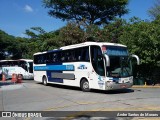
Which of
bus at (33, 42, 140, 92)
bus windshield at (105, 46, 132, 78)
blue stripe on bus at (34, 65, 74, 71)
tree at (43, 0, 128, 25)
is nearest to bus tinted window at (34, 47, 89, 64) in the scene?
bus at (33, 42, 140, 92)

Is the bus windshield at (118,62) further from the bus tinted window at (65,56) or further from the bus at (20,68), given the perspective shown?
the bus at (20,68)

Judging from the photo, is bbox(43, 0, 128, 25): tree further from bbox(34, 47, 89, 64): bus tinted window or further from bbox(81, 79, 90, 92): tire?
bbox(81, 79, 90, 92): tire

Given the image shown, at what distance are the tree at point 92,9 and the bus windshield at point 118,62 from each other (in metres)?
25.6

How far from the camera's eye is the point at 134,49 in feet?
85.3

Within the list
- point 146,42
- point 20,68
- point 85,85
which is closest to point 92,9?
point 20,68

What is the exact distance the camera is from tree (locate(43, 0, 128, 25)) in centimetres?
4475

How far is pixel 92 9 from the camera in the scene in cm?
4547

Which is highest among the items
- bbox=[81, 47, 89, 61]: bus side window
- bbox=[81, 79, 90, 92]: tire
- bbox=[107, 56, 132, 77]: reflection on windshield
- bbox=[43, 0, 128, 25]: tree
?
bbox=[43, 0, 128, 25]: tree

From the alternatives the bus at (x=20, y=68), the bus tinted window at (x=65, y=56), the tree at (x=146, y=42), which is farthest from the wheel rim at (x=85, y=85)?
the bus at (x=20, y=68)

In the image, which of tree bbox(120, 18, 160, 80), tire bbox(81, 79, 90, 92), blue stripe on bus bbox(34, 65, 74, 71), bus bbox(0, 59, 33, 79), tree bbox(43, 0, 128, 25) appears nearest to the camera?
tire bbox(81, 79, 90, 92)

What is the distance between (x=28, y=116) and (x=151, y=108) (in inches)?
190

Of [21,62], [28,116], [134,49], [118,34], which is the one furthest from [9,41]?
[28,116]

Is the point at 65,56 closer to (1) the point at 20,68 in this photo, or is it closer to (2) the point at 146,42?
(2) the point at 146,42

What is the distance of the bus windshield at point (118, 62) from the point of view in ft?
61.0
